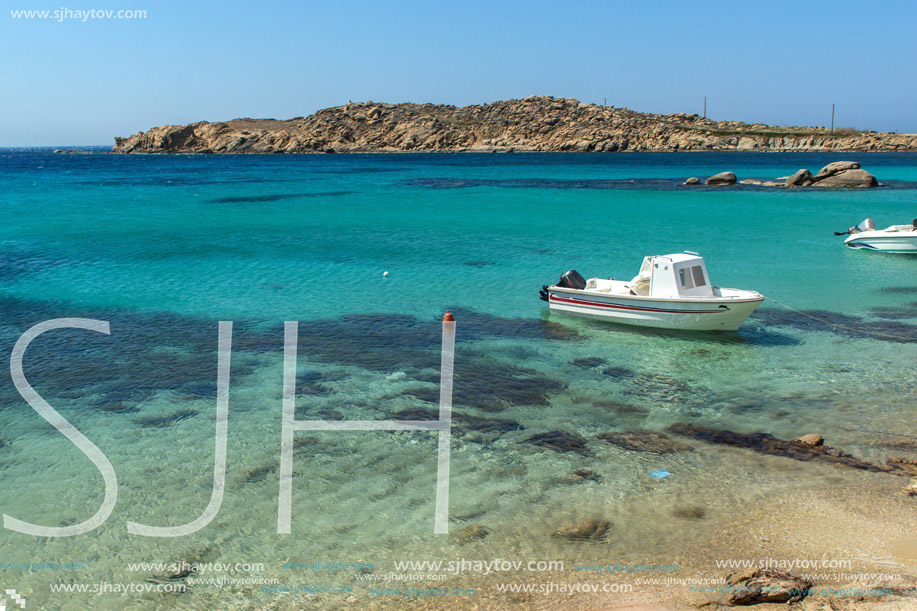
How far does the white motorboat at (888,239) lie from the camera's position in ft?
87.9

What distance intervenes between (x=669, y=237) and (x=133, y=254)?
23897 mm

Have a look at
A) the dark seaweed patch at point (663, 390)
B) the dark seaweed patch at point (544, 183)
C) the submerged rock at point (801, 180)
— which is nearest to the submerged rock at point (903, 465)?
the dark seaweed patch at point (663, 390)

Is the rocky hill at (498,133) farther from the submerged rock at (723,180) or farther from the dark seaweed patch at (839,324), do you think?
the dark seaweed patch at (839,324)

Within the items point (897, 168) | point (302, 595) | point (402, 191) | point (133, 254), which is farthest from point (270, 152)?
point (302, 595)

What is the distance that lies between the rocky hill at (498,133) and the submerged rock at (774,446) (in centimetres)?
14192

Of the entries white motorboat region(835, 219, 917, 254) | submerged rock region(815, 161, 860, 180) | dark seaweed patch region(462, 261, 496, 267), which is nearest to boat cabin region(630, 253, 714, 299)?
dark seaweed patch region(462, 261, 496, 267)

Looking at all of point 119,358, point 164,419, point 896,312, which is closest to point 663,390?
point 164,419

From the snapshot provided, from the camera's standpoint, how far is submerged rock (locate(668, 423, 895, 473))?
9359 millimetres

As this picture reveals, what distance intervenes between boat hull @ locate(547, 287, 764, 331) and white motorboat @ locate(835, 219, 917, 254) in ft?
51.8

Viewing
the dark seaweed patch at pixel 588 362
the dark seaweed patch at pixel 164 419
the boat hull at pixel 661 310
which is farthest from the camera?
the boat hull at pixel 661 310

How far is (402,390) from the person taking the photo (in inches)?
490

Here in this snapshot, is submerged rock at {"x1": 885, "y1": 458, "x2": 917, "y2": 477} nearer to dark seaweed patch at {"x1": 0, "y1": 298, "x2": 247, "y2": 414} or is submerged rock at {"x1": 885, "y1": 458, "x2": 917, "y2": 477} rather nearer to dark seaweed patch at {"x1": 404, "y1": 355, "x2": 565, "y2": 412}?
dark seaweed patch at {"x1": 404, "y1": 355, "x2": 565, "y2": 412}

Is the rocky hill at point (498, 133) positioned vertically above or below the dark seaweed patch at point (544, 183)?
above

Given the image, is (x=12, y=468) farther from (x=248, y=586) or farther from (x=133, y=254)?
(x=133, y=254)
